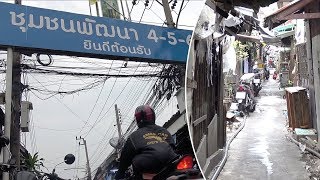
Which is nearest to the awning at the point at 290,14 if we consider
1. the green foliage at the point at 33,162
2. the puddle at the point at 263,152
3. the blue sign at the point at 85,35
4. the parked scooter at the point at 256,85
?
the parked scooter at the point at 256,85

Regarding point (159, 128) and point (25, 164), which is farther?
point (25, 164)

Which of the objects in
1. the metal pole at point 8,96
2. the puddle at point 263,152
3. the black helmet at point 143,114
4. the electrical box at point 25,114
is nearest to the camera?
the puddle at point 263,152

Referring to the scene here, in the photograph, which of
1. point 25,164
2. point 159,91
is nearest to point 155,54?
point 159,91

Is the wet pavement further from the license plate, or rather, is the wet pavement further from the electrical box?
the electrical box

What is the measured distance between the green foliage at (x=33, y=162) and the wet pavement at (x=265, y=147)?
252 inches

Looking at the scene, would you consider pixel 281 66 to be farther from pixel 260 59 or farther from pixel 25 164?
pixel 25 164

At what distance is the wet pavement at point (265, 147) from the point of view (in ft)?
3.05

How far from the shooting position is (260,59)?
1021mm

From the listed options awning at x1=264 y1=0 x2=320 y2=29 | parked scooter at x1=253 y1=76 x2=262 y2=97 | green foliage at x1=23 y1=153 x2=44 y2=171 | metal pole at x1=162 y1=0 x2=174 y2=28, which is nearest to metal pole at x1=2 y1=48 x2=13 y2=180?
green foliage at x1=23 y1=153 x2=44 y2=171

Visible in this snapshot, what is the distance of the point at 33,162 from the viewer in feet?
23.6

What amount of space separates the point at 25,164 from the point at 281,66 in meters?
6.72

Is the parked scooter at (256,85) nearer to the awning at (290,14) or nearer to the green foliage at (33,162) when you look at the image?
the awning at (290,14)

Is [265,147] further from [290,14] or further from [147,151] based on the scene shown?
[147,151]

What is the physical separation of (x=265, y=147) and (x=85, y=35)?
4609 mm
